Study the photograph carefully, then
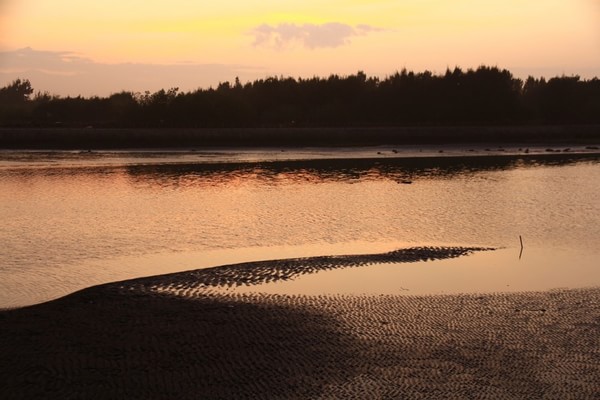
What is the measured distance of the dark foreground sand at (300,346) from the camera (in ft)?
Answer: 38.5

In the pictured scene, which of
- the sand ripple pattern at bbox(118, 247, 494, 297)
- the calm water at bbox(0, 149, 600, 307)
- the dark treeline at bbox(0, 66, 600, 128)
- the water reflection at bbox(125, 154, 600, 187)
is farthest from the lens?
the dark treeline at bbox(0, 66, 600, 128)

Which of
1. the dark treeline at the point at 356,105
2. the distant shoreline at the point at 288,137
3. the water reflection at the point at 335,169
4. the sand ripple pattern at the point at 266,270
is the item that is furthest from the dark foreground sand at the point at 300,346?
the dark treeline at the point at 356,105

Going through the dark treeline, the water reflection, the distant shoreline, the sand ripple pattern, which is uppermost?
the dark treeline

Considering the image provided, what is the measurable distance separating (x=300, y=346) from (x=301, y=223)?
1646cm

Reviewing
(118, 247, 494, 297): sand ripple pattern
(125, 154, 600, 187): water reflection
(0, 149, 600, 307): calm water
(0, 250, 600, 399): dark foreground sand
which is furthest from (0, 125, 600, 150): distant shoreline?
(0, 250, 600, 399): dark foreground sand

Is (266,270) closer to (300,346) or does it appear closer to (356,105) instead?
(300,346)

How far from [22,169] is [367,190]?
30.7 metres

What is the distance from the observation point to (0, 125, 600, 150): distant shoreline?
93.7 m

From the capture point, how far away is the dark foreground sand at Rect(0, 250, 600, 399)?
462 inches

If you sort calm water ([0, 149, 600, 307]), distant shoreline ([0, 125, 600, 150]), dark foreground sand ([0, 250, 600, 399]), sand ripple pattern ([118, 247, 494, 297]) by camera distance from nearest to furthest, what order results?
dark foreground sand ([0, 250, 600, 399]) → sand ripple pattern ([118, 247, 494, 297]) → calm water ([0, 149, 600, 307]) → distant shoreline ([0, 125, 600, 150])

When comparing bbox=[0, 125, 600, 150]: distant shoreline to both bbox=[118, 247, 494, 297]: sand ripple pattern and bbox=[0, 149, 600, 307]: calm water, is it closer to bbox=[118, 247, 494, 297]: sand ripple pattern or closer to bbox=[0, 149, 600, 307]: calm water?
bbox=[0, 149, 600, 307]: calm water

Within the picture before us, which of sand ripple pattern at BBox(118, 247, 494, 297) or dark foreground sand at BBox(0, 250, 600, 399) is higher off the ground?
sand ripple pattern at BBox(118, 247, 494, 297)

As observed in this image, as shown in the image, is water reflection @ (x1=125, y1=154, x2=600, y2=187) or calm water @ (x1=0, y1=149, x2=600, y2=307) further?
water reflection @ (x1=125, y1=154, x2=600, y2=187)

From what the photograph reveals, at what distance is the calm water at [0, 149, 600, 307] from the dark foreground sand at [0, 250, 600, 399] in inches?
72.1
